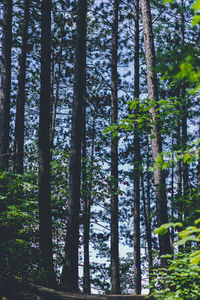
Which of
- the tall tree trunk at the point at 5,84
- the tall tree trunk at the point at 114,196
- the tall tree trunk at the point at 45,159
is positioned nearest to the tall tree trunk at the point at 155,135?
the tall tree trunk at the point at 45,159

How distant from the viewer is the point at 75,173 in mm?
6617

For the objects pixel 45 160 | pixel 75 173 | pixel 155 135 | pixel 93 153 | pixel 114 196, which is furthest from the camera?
pixel 93 153

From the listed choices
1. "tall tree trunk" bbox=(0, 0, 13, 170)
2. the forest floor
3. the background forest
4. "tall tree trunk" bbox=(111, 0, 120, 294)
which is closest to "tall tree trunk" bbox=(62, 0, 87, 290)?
the background forest

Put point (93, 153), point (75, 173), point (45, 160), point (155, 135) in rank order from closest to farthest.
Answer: point (155, 135)
point (45, 160)
point (75, 173)
point (93, 153)

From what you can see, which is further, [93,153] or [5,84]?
[93,153]

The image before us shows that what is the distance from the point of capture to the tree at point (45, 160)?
5939 mm


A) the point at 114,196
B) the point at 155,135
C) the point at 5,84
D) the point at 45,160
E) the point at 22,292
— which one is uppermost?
the point at 5,84

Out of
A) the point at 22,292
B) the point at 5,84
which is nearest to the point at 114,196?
the point at 5,84

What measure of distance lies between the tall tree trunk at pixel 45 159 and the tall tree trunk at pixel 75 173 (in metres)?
0.42

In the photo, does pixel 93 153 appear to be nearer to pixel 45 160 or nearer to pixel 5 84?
pixel 5 84

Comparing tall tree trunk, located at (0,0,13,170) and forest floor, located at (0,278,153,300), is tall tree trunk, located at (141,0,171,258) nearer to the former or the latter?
forest floor, located at (0,278,153,300)

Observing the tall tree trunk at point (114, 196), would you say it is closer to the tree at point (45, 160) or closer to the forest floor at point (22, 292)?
the tree at point (45, 160)

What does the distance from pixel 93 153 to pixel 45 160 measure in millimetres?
12394

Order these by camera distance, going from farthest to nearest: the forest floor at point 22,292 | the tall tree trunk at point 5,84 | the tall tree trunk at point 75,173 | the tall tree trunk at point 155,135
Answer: the tall tree trunk at point 5,84 → the tall tree trunk at point 155,135 → the tall tree trunk at point 75,173 → the forest floor at point 22,292
